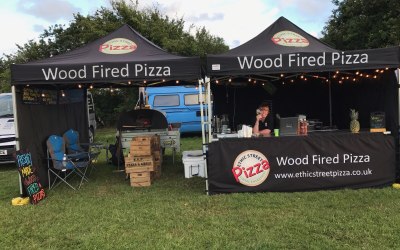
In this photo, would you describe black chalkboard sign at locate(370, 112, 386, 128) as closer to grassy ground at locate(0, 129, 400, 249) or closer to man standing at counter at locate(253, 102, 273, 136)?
grassy ground at locate(0, 129, 400, 249)

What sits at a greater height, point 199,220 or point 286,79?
point 286,79

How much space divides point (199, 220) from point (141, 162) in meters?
2.36

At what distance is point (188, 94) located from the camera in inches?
537

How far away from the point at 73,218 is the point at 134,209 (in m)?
0.78

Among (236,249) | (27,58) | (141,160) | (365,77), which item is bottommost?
(236,249)

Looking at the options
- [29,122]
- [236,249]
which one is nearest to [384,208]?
[236,249]

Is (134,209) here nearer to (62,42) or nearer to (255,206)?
(255,206)

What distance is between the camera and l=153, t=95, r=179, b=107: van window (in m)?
13.6

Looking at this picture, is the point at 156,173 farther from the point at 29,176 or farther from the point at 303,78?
the point at 303,78

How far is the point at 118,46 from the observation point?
641 cm

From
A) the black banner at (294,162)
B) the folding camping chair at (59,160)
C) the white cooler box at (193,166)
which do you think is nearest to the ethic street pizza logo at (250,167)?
the black banner at (294,162)

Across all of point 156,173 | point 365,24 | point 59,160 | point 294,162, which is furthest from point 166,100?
point 365,24

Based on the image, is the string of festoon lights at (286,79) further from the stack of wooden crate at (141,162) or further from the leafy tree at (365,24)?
the leafy tree at (365,24)

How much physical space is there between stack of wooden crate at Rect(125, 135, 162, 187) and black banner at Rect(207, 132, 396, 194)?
140cm
